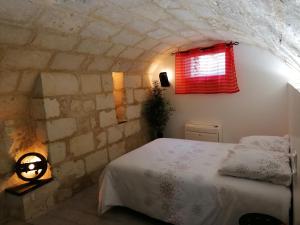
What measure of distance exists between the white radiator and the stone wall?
4.62 ft

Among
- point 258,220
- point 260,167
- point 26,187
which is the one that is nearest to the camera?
point 258,220

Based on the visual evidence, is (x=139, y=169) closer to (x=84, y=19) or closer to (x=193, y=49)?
(x=84, y=19)

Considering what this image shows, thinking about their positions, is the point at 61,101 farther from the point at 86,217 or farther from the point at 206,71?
the point at 206,71

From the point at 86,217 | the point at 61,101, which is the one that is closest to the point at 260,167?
the point at 86,217

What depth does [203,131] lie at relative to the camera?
13.9 ft

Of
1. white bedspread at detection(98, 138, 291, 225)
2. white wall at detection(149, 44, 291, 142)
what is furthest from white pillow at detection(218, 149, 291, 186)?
white wall at detection(149, 44, 291, 142)

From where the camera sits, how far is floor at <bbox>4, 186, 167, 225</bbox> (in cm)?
235

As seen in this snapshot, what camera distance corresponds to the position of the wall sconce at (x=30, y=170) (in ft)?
8.45

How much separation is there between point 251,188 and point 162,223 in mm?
1011

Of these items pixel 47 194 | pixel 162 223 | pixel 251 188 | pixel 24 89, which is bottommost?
pixel 162 223

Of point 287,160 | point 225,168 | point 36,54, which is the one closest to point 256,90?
point 287,160

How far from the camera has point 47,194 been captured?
2689 millimetres

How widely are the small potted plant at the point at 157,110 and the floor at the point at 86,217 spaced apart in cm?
215

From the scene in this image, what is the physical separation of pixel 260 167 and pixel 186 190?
681 mm
